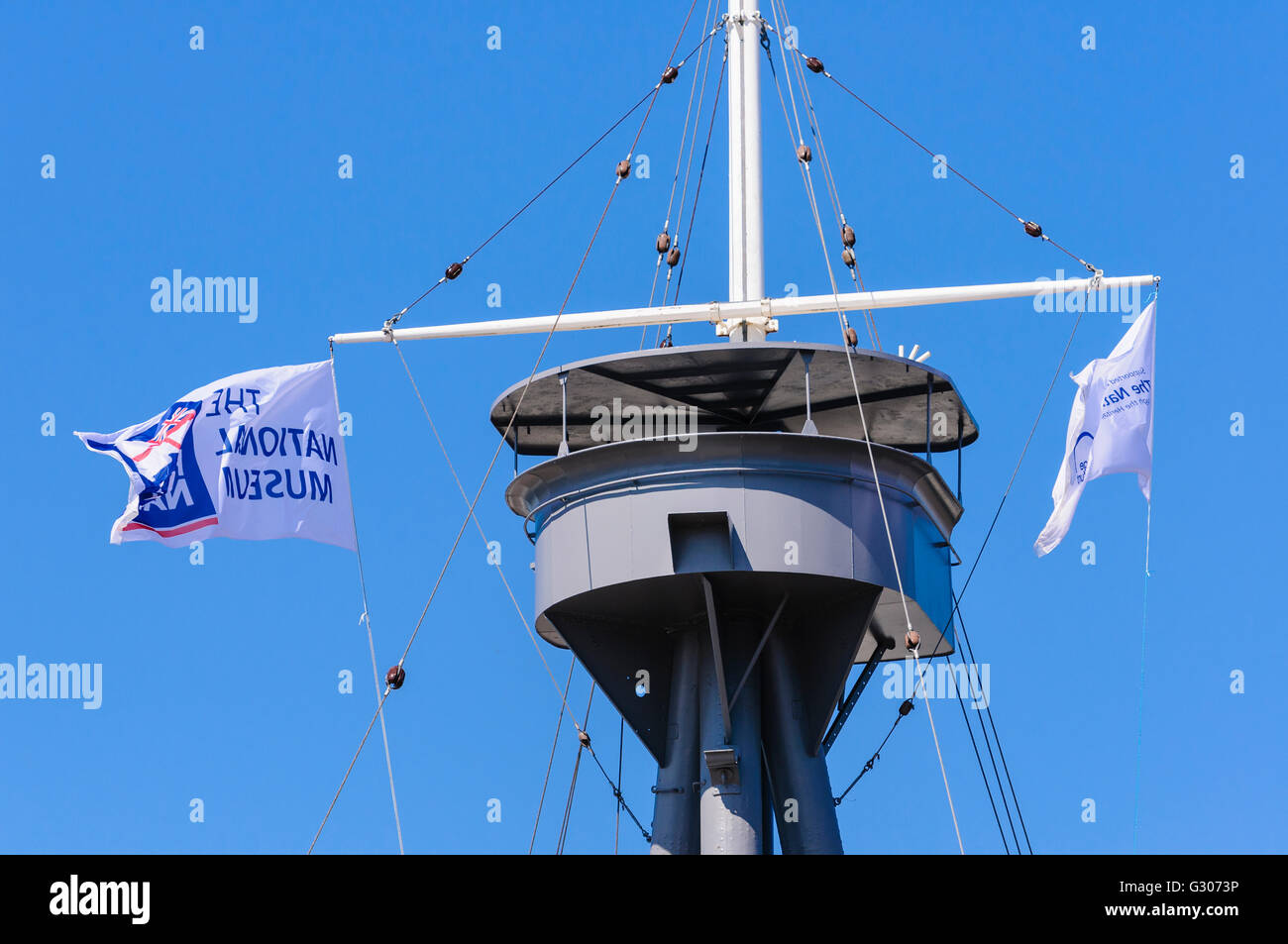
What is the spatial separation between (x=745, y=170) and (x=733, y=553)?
6866mm

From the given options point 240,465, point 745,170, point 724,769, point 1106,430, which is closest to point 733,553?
point 724,769

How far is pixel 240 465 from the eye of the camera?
919 inches

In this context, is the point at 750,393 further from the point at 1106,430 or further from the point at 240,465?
the point at 240,465

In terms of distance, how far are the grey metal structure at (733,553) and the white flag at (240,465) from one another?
255 cm

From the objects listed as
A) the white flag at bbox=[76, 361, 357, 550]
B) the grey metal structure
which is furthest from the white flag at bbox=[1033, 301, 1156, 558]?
the white flag at bbox=[76, 361, 357, 550]

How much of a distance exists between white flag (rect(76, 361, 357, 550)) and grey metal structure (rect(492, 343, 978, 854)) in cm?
255

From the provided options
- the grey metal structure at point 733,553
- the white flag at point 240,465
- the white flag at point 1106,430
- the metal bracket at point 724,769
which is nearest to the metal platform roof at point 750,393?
the grey metal structure at point 733,553

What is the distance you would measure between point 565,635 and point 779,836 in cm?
376

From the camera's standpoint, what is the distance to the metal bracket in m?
23.4

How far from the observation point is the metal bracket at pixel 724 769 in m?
23.4

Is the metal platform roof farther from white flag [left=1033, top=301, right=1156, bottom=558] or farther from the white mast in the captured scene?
white flag [left=1033, top=301, right=1156, bottom=558]
